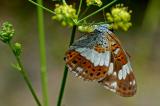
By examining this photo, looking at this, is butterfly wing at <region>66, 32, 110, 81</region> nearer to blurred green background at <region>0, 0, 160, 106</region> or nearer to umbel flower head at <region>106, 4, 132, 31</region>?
umbel flower head at <region>106, 4, 132, 31</region>

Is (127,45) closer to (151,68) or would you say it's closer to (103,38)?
(151,68)

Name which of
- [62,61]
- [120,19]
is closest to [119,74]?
[120,19]

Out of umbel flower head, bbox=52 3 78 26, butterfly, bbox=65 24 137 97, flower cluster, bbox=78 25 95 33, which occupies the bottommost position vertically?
butterfly, bbox=65 24 137 97

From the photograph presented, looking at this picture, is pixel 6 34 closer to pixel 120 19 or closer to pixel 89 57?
pixel 89 57

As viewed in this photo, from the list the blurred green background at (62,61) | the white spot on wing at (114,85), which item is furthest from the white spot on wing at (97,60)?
the blurred green background at (62,61)

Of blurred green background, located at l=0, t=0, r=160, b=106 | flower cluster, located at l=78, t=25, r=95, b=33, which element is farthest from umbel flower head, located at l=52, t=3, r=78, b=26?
blurred green background, located at l=0, t=0, r=160, b=106

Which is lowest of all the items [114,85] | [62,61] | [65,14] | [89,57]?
[62,61]

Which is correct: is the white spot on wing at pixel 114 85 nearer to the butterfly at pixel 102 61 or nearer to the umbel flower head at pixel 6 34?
the butterfly at pixel 102 61

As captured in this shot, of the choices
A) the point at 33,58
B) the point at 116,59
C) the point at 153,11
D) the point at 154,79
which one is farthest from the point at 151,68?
the point at 116,59
